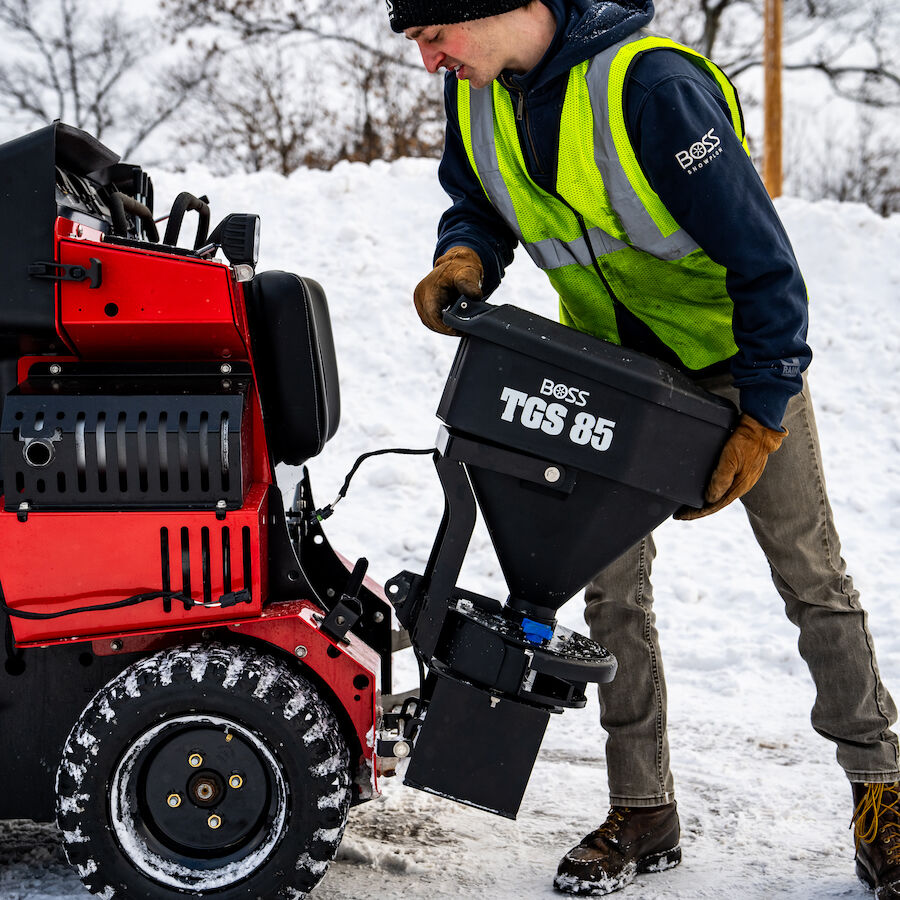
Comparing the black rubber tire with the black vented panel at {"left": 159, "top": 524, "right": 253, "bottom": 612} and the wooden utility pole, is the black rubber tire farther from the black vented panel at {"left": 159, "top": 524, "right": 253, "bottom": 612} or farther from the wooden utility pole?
Answer: the wooden utility pole

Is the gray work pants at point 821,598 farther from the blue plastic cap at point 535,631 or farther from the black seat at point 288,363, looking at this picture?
the black seat at point 288,363

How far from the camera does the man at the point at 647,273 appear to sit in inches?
78.3

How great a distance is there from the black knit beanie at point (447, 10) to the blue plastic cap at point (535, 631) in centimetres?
119

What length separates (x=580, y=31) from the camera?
2.07 metres

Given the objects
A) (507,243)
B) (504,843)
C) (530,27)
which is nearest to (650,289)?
(507,243)

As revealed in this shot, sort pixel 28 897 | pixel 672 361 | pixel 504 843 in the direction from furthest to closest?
1. pixel 504 843
2. pixel 672 361
3. pixel 28 897

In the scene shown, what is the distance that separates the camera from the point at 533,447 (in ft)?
6.56

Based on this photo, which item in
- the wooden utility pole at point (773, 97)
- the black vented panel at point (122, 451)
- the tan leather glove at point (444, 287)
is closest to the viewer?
the black vented panel at point (122, 451)

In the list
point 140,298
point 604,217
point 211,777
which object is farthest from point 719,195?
point 211,777

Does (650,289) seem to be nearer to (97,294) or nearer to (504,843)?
(97,294)

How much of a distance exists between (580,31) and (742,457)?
0.89 m

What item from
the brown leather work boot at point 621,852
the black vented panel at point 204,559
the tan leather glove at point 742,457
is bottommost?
the brown leather work boot at point 621,852

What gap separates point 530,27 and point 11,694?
172 centimetres

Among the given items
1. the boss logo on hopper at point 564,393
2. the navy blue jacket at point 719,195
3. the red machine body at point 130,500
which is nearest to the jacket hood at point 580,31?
the navy blue jacket at point 719,195
